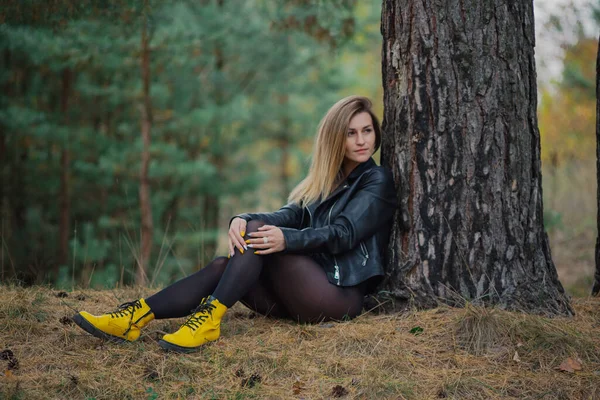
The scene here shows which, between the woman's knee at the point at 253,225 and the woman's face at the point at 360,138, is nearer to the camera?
the woman's knee at the point at 253,225

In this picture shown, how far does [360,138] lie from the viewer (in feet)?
11.8

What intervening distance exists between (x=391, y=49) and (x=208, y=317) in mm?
1914

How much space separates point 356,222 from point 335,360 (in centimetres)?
82

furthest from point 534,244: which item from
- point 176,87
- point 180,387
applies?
point 176,87

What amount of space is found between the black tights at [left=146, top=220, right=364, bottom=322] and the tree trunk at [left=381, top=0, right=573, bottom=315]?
0.43 m

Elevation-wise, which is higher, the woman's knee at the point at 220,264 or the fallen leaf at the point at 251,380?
the woman's knee at the point at 220,264

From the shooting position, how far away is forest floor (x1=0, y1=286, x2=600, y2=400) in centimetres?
253

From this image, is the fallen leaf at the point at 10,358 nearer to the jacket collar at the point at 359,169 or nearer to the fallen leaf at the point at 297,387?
the fallen leaf at the point at 297,387

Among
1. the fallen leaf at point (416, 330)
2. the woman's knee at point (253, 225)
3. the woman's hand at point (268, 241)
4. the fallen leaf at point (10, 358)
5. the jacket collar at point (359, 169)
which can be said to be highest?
the jacket collar at point (359, 169)

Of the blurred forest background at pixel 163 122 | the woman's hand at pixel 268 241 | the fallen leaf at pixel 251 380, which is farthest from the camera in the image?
the blurred forest background at pixel 163 122

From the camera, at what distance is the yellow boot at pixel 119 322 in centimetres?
301

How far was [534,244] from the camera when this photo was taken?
3348 millimetres

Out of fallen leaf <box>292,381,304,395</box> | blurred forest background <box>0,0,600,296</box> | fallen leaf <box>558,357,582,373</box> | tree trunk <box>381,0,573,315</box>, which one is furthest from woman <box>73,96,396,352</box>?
blurred forest background <box>0,0,600,296</box>

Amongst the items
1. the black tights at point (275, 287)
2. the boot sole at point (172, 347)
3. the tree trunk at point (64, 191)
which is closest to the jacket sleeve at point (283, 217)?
the black tights at point (275, 287)
